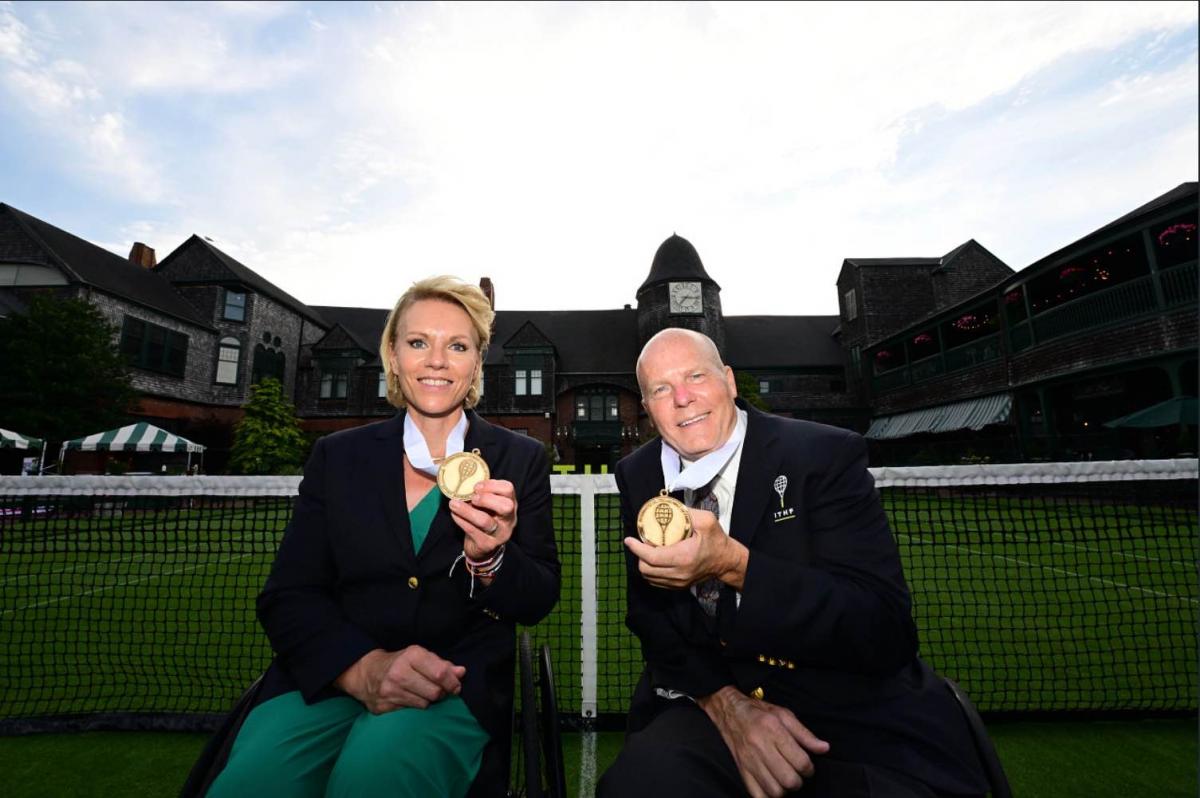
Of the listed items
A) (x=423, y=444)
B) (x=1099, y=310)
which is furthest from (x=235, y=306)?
(x=1099, y=310)

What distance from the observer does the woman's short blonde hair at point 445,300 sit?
2781 millimetres

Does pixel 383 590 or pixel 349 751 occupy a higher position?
pixel 383 590

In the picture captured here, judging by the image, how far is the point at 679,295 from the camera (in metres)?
38.8

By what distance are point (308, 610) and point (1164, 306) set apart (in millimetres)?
25151

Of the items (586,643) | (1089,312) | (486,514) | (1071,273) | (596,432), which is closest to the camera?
(486,514)

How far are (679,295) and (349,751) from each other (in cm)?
3876

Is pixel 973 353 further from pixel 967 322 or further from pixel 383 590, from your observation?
pixel 383 590

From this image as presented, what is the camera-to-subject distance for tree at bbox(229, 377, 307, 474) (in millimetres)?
27922

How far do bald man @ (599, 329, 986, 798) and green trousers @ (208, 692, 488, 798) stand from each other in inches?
24.6

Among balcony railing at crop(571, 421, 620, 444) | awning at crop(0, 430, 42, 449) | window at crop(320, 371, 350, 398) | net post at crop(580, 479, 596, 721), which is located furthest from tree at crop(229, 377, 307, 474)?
net post at crop(580, 479, 596, 721)

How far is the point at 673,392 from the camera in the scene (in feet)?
8.13

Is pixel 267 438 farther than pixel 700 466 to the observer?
Yes

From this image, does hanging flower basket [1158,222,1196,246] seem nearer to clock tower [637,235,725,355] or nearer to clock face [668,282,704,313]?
clock tower [637,235,725,355]

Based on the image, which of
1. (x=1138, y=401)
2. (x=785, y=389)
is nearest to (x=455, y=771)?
(x=1138, y=401)
